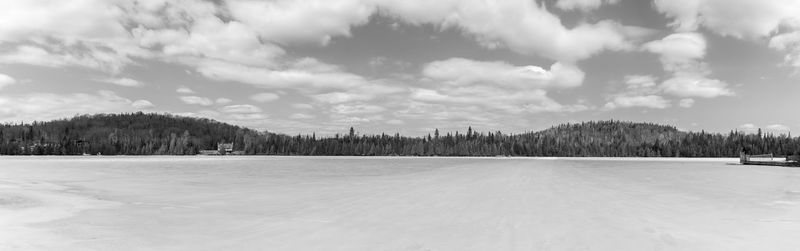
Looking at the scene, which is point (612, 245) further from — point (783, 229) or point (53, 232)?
point (53, 232)

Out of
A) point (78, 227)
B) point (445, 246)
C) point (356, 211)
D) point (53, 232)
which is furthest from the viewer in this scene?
point (356, 211)

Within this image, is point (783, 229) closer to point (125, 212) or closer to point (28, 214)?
point (125, 212)

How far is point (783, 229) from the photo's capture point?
19.0 meters

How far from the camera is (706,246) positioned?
1582 cm

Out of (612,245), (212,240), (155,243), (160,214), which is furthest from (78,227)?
(612,245)

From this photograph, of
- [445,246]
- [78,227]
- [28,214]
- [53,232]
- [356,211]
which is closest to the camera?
[445,246]

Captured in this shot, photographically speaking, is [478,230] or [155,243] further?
[478,230]

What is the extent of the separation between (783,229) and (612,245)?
8.30 meters

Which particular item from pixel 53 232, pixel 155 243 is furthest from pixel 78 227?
pixel 155 243

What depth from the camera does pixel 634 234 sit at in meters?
18.1

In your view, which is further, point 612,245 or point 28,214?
point 28,214

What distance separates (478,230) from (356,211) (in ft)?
25.9

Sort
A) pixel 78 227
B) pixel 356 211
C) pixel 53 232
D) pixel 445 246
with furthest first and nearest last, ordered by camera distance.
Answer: pixel 356 211 → pixel 78 227 → pixel 53 232 → pixel 445 246

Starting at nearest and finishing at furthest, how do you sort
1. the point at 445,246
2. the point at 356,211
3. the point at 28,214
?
the point at 445,246, the point at 28,214, the point at 356,211
